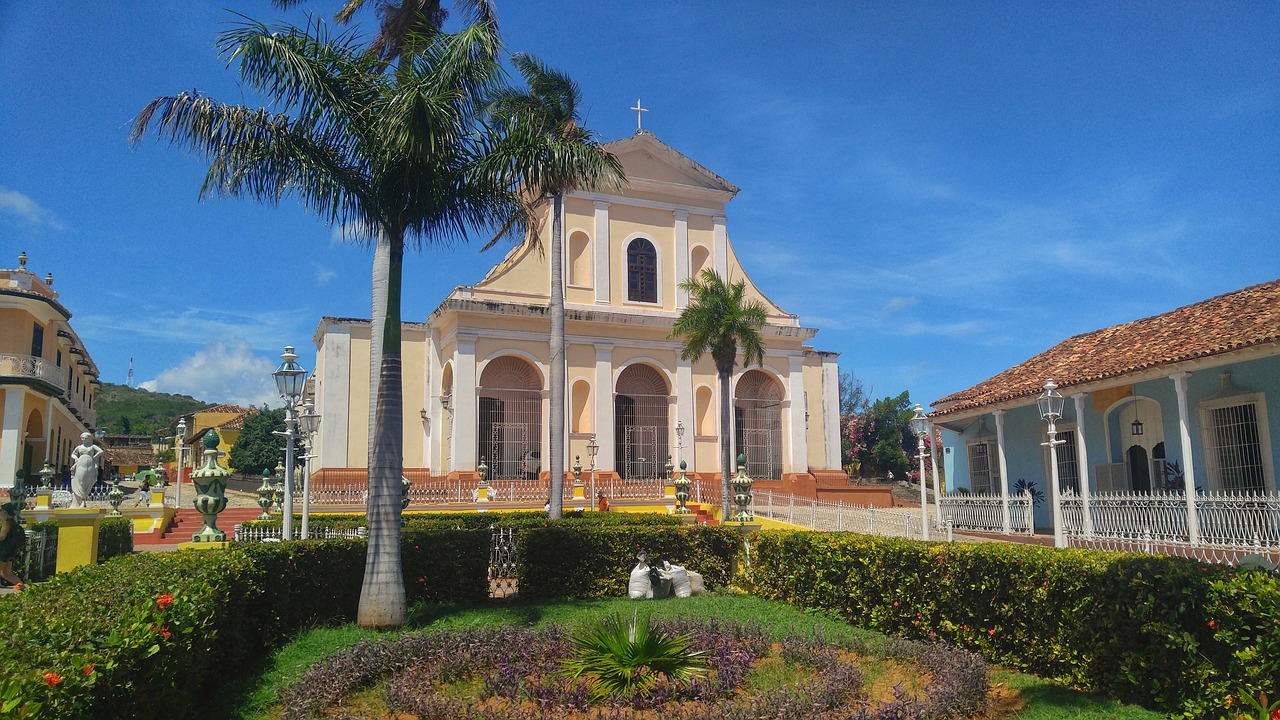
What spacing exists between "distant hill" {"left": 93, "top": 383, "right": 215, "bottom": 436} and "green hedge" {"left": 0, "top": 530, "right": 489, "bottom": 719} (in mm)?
58379

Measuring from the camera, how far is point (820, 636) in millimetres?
9117

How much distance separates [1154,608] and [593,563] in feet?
25.3

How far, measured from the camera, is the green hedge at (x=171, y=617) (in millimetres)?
4496

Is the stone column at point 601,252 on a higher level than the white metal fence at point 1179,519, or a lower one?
higher

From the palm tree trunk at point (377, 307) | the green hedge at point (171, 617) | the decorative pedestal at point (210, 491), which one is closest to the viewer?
the green hedge at point (171, 617)

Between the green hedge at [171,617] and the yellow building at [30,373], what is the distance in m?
22.4

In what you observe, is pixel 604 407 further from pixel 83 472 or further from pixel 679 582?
pixel 679 582

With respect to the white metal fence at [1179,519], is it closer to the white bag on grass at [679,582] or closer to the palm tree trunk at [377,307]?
the white bag on grass at [679,582]

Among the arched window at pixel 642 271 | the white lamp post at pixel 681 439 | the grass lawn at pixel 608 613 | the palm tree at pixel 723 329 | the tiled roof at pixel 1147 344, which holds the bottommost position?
the grass lawn at pixel 608 613

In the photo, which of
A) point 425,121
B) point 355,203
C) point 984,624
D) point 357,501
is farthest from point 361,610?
point 357,501

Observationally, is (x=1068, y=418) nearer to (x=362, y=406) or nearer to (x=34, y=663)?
(x=34, y=663)

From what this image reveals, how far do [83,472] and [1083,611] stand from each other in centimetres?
2080

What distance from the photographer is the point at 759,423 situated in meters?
29.9

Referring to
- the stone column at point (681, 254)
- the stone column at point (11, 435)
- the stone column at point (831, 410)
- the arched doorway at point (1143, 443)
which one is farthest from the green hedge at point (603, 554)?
the stone column at point (11, 435)
